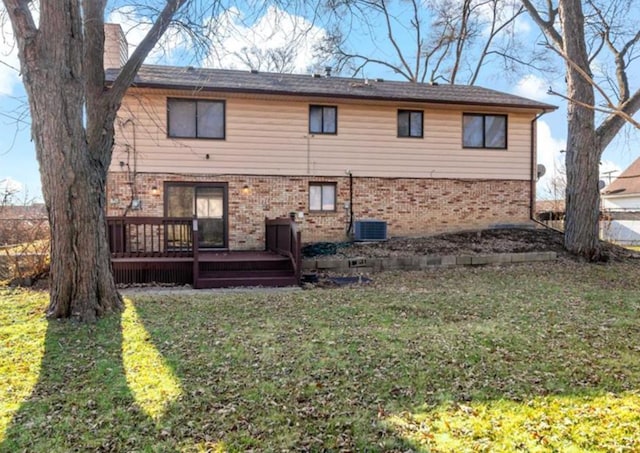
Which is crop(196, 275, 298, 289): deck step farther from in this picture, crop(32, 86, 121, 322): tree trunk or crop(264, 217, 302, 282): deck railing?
→ crop(32, 86, 121, 322): tree trunk

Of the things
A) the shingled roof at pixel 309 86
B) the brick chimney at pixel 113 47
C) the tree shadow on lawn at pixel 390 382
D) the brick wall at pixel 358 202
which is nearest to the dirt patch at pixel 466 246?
the brick wall at pixel 358 202

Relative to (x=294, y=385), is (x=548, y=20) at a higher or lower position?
higher

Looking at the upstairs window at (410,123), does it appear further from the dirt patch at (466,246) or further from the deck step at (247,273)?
the deck step at (247,273)

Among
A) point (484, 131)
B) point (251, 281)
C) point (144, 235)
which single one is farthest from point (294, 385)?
point (484, 131)

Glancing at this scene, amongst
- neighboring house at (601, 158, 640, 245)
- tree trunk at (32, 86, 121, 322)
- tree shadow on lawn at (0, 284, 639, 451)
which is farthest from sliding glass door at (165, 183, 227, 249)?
neighboring house at (601, 158, 640, 245)

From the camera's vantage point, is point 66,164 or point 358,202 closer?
point 66,164

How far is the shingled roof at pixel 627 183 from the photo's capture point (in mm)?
25844

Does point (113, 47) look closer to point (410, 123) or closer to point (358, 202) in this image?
point (358, 202)

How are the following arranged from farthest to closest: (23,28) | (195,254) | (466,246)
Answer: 1. (466,246)
2. (195,254)
3. (23,28)

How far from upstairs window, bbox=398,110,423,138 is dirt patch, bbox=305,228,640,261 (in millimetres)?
3262

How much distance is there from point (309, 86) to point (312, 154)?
7.19 feet

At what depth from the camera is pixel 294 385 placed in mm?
3701

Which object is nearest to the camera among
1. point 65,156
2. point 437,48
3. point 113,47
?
point 65,156

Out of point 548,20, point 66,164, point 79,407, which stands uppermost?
point 548,20
